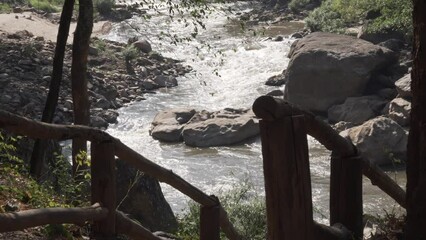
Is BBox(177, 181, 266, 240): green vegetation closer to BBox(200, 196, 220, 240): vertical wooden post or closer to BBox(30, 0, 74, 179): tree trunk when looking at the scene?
BBox(30, 0, 74, 179): tree trunk

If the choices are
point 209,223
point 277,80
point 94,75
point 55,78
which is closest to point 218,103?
point 277,80

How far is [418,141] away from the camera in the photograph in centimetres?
394

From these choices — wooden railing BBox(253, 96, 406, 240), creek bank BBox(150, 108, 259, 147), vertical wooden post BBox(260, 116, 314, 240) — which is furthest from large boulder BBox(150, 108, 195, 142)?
vertical wooden post BBox(260, 116, 314, 240)

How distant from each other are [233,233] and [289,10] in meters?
28.6

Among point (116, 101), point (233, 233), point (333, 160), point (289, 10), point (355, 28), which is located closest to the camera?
point (333, 160)

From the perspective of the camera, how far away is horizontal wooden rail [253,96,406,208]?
341cm

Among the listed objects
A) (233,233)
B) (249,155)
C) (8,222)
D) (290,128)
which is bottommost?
(249,155)

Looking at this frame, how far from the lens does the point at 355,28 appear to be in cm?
2792

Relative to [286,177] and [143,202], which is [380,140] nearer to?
[143,202]

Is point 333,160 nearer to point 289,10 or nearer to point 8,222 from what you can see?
point 8,222

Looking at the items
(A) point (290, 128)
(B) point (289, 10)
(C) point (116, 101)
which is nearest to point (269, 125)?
(A) point (290, 128)

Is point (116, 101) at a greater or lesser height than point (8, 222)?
lesser

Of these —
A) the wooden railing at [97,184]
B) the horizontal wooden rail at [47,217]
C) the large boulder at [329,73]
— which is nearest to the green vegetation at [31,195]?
the wooden railing at [97,184]

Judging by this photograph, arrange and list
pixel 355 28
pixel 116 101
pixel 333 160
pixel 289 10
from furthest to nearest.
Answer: pixel 289 10
pixel 355 28
pixel 116 101
pixel 333 160
